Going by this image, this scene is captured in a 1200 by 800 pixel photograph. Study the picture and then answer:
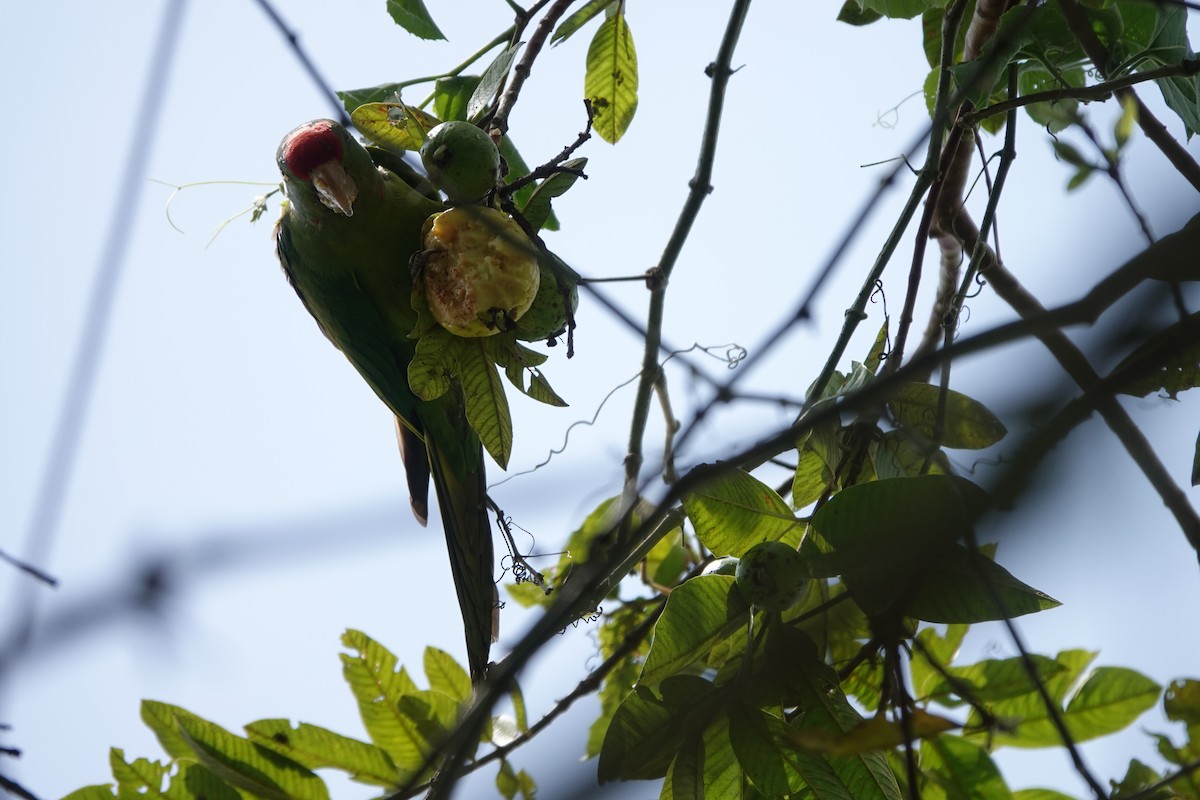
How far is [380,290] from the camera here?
2084 millimetres

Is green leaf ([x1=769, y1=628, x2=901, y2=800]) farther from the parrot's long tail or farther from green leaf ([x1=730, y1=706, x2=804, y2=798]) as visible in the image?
the parrot's long tail

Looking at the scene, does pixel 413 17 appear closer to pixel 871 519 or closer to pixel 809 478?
pixel 809 478

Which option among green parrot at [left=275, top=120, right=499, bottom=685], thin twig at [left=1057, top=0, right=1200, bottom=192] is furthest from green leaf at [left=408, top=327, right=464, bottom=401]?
thin twig at [left=1057, top=0, right=1200, bottom=192]

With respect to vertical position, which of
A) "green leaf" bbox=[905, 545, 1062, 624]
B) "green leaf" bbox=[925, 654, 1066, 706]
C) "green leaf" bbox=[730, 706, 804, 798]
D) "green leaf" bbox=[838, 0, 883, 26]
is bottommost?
"green leaf" bbox=[730, 706, 804, 798]

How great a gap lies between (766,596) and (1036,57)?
3.41 ft

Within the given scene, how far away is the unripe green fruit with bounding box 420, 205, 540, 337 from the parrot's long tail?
696 millimetres

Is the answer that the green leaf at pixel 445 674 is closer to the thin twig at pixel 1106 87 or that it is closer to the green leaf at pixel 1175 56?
the thin twig at pixel 1106 87

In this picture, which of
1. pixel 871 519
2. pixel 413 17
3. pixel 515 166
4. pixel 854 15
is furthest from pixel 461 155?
pixel 854 15

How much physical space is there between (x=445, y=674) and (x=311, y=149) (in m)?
1.04

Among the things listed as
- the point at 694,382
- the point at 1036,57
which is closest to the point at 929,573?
the point at 694,382

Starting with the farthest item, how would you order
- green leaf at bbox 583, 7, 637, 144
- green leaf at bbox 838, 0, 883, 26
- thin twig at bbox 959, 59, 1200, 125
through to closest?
green leaf at bbox 838, 0, 883, 26 → green leaf at bbox 583, 7, 637, 144 → thin twig at bbox 959, 59, 1200, 125

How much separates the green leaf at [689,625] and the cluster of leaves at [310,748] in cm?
29

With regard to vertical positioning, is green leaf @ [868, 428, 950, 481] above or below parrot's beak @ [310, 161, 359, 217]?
below

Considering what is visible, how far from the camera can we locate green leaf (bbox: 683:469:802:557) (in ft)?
4.61
